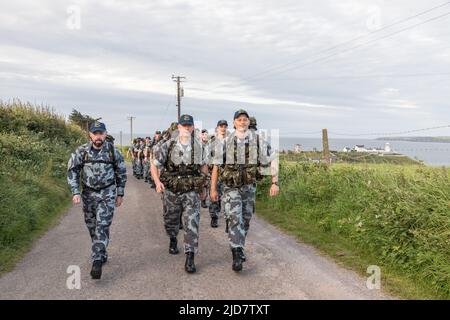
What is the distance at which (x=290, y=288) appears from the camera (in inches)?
201

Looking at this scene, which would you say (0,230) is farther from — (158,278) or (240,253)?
(240,253)

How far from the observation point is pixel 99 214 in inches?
225

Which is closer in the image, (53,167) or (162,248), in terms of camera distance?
(162,248)

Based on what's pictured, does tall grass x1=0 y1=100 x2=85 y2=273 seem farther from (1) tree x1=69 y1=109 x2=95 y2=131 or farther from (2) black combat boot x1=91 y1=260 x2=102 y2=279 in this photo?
(1) tree x1=69 y1=109 x2=95 y2=131

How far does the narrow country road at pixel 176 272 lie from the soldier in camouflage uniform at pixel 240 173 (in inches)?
22.4

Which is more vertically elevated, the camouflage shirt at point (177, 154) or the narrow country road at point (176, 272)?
the camouflage shirt at point (177, 154)

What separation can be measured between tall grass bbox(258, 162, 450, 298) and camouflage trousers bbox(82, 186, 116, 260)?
398 cm

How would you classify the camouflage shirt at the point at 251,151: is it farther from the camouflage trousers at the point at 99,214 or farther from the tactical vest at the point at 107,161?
the camouflage trousers at the point at 99,214

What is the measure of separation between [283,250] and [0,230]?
16.0 ft

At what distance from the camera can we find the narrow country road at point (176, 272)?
4.93 metres

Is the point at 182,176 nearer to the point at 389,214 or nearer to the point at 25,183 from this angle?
the point at 389,214

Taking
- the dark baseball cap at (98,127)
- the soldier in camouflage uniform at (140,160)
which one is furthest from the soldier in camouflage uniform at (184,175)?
the soldier in camouflage uniform at (140,160)

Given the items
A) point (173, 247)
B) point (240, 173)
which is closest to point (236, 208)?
point (240, 173)
